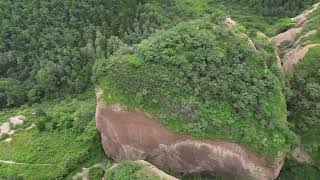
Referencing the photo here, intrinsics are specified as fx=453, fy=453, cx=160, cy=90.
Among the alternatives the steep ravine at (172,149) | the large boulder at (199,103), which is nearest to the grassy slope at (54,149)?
the steep ravine at (172,149)

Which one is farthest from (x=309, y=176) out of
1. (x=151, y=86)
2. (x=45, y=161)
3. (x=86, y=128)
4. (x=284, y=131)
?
(x=45, y=161)

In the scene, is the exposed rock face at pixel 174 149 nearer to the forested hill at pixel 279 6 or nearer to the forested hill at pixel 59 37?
the forested hill at pixel 59 37

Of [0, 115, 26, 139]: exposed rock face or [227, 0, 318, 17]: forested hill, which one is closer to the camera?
[0, 115, 26, 139]: exposed rock face

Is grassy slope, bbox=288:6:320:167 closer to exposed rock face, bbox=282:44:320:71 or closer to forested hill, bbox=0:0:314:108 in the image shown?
exposed rock face, bbox=282:44:320:71

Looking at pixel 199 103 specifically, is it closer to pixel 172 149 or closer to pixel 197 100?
pixel 197 100

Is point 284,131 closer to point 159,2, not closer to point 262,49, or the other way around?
point 262,49

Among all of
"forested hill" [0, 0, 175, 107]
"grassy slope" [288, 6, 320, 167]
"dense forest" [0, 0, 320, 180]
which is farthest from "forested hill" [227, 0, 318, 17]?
"grassy slope" [288, 6, 320, 167]
